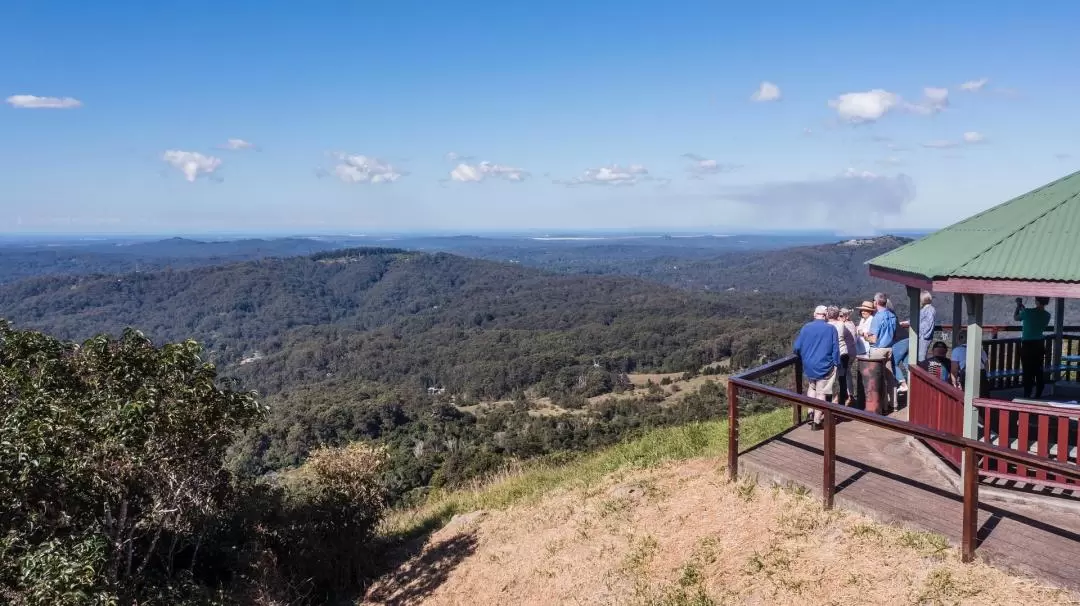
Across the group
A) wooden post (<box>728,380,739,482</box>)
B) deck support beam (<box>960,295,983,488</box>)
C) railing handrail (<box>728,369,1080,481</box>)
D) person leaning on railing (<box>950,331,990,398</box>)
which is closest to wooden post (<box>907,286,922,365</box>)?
person leaning on railing (<box>950,331,990,398</box>)

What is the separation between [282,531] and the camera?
28.9 ft

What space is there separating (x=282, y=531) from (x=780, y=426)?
7050mm

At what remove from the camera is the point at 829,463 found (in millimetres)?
5957

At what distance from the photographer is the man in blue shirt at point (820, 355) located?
7.43 m

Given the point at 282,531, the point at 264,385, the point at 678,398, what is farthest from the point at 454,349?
the point at 282,531

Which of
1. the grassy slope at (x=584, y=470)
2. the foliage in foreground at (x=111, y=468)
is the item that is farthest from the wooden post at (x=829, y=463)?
the foliage in foreground at (x=111, y=468)

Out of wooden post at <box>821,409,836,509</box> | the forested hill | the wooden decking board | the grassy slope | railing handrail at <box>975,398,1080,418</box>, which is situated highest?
railing handrail at <box>975,398,1080,418</box>

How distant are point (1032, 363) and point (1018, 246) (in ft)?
7.52

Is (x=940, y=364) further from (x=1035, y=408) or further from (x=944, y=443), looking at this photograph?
(x=944, y=443)

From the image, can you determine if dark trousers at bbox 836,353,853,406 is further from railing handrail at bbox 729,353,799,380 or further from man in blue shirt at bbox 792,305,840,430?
man in blue shirt at bbox 792,305,840,430

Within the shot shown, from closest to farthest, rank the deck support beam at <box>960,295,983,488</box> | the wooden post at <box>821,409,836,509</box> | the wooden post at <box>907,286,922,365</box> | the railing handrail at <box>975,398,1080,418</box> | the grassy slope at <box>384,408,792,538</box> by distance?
the railing handrail at <box>975,398,1080,418</box> < the wooden post at <box>821,409,836,509</box> < the deck support beam at <box>960,295,983,488</box> < the wooden post at <box>907,286,922,365</box> < the grassy slope at <box>384,408,792,538</box>

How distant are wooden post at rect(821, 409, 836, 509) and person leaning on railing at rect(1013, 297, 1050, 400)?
134 inches

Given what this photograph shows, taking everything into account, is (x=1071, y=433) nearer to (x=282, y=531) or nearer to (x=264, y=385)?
(x=282, y=531)

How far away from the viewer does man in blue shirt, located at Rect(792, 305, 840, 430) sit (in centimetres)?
743
